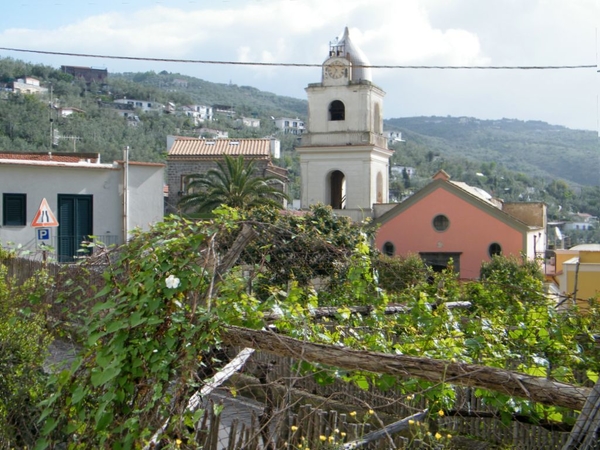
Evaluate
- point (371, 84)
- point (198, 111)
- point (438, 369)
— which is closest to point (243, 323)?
point (438, 369)

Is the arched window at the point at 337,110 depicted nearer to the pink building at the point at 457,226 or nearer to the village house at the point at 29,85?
the pink building at the point at 457,226

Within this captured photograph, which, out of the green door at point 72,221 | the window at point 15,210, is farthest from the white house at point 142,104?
the window at point 15,210

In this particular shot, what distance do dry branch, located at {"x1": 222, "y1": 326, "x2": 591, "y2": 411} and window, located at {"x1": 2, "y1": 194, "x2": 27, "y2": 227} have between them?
17857mm

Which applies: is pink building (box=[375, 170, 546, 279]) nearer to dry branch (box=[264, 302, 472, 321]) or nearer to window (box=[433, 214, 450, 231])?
window (box=[433, 214, 450, 231])

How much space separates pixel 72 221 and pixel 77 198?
0.63 meters

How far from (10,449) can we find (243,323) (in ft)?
6.23

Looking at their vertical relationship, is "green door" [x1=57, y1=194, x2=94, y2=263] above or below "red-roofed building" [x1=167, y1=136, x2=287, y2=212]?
below

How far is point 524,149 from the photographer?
17662 cm

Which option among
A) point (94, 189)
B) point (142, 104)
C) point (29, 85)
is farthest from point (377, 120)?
point (142, 104)

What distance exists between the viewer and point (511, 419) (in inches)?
234

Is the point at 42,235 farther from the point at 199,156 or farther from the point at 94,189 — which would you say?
the point at 199,156

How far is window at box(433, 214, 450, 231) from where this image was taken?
144 feet

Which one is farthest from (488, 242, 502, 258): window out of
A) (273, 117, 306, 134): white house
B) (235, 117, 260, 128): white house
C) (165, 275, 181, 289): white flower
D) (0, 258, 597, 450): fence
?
(273, 117, 306, 134): white house

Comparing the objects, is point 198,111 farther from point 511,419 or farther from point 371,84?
point 511,419
